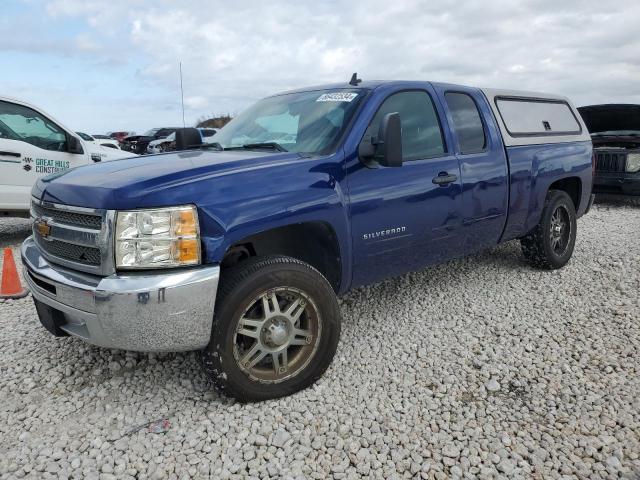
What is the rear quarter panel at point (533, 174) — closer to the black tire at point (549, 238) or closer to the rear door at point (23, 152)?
the black tire at point (549, 238)

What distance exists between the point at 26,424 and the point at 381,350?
2179mm

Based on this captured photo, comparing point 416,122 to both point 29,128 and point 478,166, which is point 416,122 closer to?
point 478,166

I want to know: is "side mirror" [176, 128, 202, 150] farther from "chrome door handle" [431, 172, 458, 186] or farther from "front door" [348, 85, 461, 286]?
"chrome door handle" [431, 172, 458, 186]

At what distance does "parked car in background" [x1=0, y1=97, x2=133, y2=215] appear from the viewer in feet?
20.9

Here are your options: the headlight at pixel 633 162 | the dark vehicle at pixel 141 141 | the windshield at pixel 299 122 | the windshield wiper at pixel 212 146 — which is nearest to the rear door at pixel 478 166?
the windshield at pixel 299 122

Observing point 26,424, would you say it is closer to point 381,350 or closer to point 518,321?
point 381,350

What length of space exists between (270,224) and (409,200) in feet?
3.76

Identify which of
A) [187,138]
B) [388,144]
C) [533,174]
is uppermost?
[187,138]

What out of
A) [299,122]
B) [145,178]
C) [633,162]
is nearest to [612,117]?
[633,162]

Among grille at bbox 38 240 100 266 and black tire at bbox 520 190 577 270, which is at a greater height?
grille at bbox 38 240 100 266

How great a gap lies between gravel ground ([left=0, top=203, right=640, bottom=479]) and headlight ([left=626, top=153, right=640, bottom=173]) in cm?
550

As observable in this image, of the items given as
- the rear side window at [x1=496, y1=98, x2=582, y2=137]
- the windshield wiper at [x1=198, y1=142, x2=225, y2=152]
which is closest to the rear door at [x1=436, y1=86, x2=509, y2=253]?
the rear side window at [x1=496, y1=98, x2=582, y2=137]

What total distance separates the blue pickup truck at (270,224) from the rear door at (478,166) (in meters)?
0.02

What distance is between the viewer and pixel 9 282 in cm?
464
